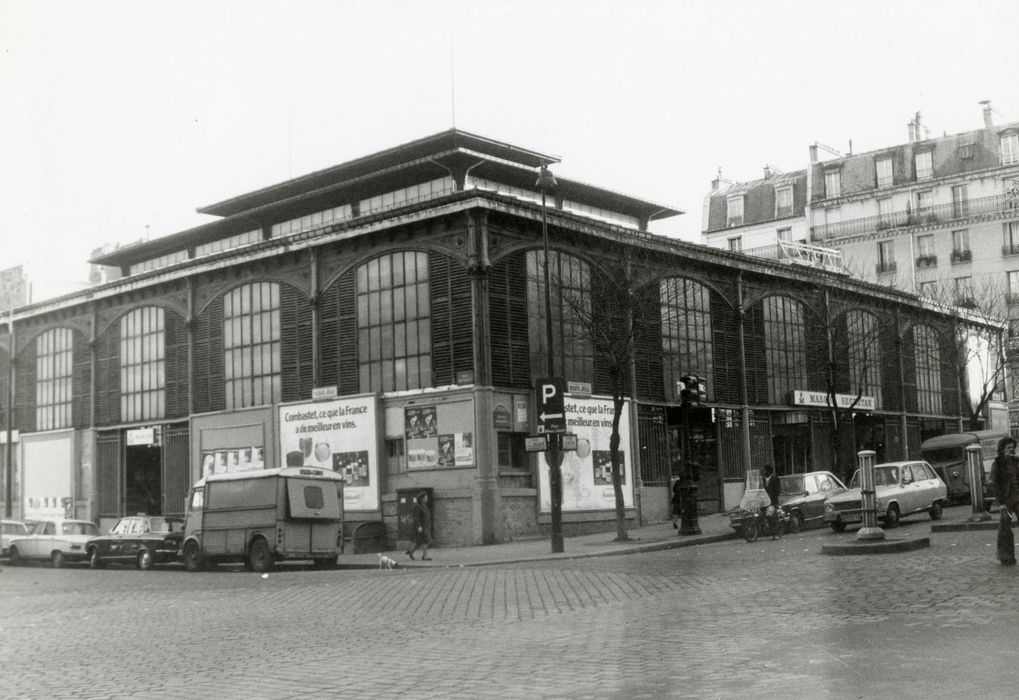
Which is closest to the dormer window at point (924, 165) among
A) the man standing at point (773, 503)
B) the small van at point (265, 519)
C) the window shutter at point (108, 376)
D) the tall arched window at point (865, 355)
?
the tall arched window at point (865, 355)

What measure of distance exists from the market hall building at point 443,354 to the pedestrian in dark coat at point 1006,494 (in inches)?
468

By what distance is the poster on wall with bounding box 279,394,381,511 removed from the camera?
3334 centimetres

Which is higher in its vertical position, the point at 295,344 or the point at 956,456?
the point at 295,344

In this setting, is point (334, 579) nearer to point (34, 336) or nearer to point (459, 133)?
point (459, 133)

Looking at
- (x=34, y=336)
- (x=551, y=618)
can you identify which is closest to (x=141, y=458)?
(x=34, y=336)

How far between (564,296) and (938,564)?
670 inches

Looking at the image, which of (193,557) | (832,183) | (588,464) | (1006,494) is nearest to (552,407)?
(588,464)

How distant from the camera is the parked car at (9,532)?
32812 mm

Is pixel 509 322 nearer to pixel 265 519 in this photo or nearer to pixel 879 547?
pixel 265 519

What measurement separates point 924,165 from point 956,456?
28.2m

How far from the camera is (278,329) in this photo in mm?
37156

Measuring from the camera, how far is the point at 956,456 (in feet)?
125

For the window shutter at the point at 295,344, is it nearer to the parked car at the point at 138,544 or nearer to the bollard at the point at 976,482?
the parked car at the point at 138,544

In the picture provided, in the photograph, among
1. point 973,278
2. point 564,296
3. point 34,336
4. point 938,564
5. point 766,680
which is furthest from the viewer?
point 973,278
